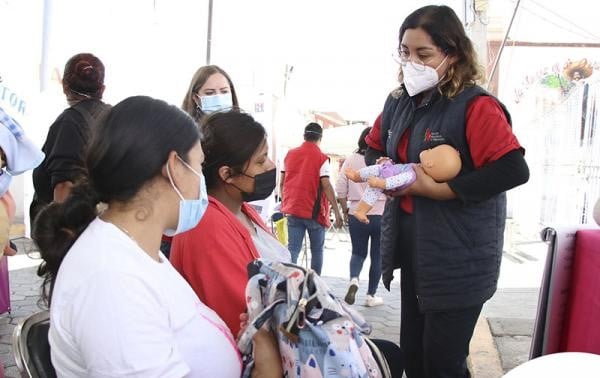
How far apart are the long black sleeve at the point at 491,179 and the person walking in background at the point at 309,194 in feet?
12.1

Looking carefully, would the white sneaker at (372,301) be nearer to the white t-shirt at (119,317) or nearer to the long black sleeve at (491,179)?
the long black sleeve at (491,179)

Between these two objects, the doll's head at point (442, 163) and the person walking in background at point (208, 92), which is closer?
the doll's head at point (442, 163)

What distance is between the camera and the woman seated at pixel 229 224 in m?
1.54

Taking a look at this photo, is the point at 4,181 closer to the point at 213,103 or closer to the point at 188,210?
the point at 213,103

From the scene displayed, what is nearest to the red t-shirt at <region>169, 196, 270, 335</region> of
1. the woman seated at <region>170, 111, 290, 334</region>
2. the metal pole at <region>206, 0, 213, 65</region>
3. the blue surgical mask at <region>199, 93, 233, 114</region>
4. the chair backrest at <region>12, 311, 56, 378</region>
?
the woman seated at <region>170, 111, 290, 334</region>

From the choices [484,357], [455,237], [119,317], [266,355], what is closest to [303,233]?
[484,357]

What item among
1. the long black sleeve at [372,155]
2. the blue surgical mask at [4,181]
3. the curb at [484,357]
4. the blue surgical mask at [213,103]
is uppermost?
the blue surgical mask at [213,103]

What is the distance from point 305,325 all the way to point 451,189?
28.8 inches

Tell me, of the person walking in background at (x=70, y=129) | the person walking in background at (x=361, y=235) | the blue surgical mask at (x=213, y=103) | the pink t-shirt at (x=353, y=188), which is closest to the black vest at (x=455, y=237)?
the blue surgical mask at (x=213, y=103)

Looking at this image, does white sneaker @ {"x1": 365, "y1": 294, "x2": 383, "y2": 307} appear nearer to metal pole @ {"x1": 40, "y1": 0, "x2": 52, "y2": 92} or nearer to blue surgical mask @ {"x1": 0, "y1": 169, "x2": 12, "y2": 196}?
blue surgical mask @ {"x1": 0, "y1": 169, "x2": 12, "y2": 196}

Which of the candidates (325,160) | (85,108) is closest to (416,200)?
(85,108)

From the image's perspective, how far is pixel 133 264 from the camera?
3.73 feet

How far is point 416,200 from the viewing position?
1.82 m

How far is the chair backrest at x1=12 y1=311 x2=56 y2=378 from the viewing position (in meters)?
1.22
